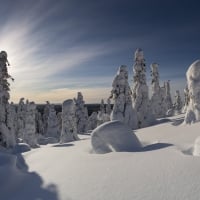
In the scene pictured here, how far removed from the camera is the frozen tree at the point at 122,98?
1243 inches

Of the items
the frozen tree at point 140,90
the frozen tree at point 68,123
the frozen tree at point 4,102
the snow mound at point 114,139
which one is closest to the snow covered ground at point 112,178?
the snow mound at point 114,139

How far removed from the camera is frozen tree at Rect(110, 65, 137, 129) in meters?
31.6

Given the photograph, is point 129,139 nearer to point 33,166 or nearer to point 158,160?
Answer: point 158,160

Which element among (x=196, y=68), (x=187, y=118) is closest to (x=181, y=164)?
(x=187, y=118)

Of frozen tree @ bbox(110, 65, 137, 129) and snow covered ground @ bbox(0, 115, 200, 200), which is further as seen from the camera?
frozen tree @ bbox(110, 65, 137, 129)

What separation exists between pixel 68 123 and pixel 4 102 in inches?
537

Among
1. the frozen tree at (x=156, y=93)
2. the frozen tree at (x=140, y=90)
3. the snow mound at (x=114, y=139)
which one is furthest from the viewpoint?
the frozen tree at (x=156, y=93)

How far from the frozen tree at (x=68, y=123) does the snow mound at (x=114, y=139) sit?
2691 centimetres

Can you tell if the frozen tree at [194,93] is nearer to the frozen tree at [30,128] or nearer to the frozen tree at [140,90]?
the frozen tree at [140,90]

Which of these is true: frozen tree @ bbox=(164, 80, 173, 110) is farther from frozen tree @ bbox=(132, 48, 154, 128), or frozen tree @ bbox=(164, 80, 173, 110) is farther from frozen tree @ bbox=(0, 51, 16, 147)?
frozen tree @ bbox=(0, 51, 16, 147)

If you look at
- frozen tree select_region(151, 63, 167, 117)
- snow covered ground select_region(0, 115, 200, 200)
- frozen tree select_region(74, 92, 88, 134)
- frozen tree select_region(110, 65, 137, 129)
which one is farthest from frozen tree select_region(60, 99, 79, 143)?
snow covered ground select_region(0, 115, 200, 200)

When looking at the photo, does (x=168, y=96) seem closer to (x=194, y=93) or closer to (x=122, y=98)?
(x=122, y=98)

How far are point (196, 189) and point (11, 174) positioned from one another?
5585mm

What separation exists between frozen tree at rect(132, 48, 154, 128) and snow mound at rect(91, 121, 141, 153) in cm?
2341
